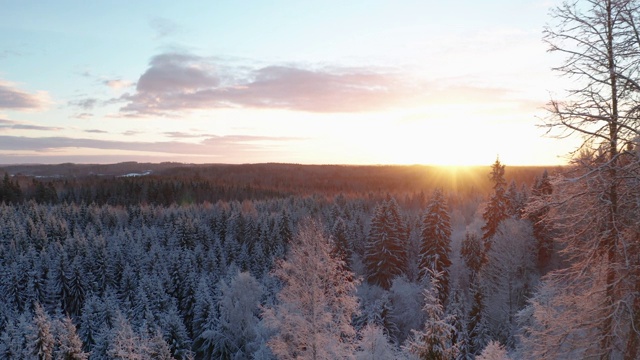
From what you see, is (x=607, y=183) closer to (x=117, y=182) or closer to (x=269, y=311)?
(x=269, y=311)

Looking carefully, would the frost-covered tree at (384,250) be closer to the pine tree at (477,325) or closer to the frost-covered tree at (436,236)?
the frost-covered tree at (436,236)

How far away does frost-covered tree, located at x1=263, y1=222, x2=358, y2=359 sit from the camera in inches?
698

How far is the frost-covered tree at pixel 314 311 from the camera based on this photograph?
17730 mm

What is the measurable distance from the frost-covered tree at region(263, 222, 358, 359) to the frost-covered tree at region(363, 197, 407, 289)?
2985cm

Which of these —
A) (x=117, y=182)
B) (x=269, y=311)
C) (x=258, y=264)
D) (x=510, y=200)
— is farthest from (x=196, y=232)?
(x=117, y=182)

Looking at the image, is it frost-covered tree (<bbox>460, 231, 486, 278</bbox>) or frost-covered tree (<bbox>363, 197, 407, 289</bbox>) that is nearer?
frost-covered tree (<bbox>460, 231, 486, 278</bbox>)

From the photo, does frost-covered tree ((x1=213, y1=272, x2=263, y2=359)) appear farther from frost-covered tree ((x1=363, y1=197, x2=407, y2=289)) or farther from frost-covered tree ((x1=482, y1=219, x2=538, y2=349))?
frost-covered tree ((x1=482, y1=219, x2=538, y2=349))

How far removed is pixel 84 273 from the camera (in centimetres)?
5575

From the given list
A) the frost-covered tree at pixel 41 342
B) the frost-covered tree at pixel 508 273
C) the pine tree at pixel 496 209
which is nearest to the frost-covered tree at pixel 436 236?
the frost-covered tree at pixel 508 273

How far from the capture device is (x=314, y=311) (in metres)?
18.3

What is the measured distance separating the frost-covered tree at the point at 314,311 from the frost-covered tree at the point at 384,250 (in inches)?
1175

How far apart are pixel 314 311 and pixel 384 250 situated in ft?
102

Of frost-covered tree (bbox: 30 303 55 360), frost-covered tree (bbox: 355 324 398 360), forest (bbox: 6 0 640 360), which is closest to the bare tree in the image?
forest (bbox: 6 0 640 360)

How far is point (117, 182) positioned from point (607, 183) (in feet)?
480
